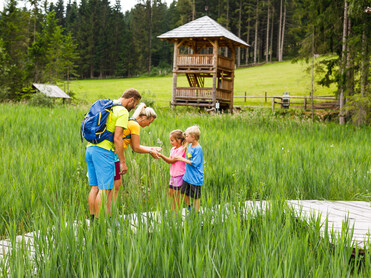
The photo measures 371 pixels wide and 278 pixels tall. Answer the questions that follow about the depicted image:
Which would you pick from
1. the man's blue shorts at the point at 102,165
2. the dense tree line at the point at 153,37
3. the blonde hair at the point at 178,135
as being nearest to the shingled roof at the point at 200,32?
the dense tree line at the point at 153,37

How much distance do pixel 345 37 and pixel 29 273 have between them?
1548 cm

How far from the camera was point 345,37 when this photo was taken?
1476 centimetres

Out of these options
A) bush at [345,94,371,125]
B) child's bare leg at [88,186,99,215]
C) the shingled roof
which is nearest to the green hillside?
the shingled roof

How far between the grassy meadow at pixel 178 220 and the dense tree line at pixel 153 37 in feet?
23.0

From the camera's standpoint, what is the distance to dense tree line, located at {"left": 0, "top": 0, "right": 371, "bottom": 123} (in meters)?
15.4

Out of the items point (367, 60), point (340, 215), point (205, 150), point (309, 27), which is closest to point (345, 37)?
point (367, 60)

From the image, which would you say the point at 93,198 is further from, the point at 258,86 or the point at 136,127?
the point at 258,86

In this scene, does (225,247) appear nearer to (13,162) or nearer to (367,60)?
(13,162)

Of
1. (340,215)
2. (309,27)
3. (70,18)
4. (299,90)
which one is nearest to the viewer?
(340,215)

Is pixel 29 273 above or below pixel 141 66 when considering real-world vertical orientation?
below

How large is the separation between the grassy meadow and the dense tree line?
701cm

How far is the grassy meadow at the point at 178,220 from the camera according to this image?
7.29 ft

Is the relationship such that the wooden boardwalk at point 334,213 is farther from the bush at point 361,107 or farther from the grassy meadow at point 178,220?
the bush at point 361,107

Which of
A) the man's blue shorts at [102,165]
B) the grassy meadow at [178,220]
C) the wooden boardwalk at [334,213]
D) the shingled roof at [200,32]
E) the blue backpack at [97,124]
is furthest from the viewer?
the shingled roof at [200,32]
